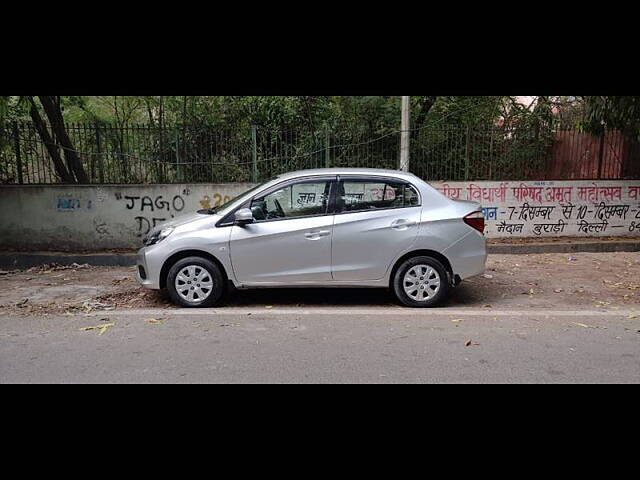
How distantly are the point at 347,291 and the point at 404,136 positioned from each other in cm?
427

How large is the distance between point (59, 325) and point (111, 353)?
130 cm

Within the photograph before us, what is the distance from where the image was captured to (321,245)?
5922 mm

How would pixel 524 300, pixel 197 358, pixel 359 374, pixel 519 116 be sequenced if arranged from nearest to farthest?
pixel 359 374 < pixel 197 358 < pixel 524 300 < pixel 519 116

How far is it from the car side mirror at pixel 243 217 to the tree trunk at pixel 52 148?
18.4 ft

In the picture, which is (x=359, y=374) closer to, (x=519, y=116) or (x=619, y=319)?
(x=619, y=319)

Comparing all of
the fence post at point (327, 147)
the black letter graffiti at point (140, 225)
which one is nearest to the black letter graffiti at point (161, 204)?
the black letter graffiti at point (140, 225)

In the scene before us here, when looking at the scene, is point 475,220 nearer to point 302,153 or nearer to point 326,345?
point 326,345

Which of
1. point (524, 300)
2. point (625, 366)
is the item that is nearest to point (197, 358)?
point (625, 366)

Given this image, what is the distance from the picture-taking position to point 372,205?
6109 millimetres

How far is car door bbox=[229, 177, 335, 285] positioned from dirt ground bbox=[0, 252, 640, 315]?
489mm

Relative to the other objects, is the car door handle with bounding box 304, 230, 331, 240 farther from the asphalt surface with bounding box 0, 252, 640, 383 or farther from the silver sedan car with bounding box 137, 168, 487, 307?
the asphalt surface with bounding box 0, 252, 640, 383

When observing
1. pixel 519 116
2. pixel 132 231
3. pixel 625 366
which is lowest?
pixel 625 366

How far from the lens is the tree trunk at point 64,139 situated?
32.0 feet

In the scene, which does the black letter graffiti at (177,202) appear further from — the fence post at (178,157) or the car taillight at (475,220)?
the car taillight at (475,220)
